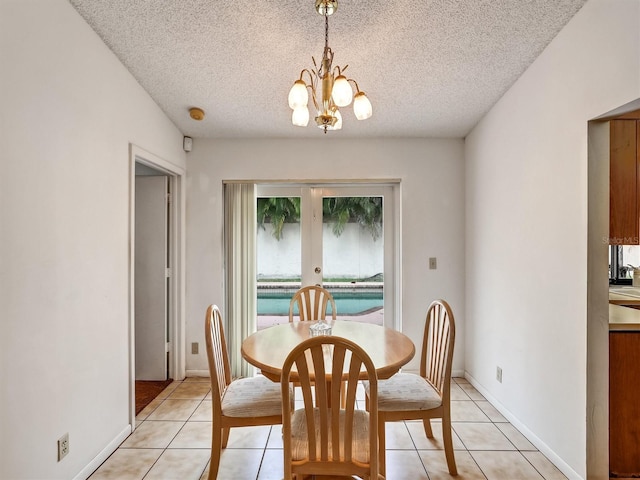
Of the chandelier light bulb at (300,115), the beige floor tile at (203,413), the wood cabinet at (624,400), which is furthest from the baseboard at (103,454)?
the wood cabinet at (624,400)

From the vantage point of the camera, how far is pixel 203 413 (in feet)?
9.16

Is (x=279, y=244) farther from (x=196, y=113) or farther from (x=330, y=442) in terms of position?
(x=330, y=442)

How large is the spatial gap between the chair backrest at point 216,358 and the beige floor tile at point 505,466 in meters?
1.52

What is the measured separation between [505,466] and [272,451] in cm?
135

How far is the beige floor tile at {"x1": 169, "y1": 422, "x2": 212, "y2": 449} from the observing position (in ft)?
7.75

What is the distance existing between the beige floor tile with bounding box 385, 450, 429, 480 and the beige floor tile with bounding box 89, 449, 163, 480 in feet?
4.47

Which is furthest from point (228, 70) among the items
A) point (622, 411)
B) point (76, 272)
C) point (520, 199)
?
point (622, 411)

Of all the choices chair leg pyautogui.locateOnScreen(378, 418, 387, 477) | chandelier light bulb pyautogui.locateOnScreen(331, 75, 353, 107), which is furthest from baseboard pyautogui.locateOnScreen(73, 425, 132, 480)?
chandelier light bulb pyautogui.locateOnScreen(331, 75, 353, 107)

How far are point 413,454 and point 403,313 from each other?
144 centimetres

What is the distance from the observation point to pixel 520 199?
2.53 meters

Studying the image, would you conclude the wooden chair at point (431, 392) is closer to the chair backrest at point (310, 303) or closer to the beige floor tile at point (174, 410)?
the chair backrest at point (310, 303)

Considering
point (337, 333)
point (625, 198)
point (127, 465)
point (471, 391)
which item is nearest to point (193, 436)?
point (127, 465)

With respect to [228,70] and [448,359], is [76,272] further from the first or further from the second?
[448,359]

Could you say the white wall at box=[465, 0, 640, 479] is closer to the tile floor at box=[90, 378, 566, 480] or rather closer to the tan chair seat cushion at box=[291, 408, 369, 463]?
the tile floor at box=[90, 378, 566, 480]
